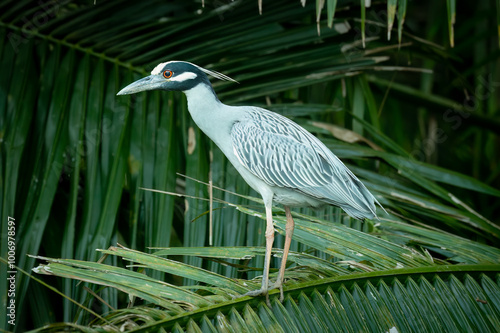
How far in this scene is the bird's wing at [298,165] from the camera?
2.87 meters

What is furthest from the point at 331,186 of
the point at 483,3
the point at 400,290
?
the point at 483,3

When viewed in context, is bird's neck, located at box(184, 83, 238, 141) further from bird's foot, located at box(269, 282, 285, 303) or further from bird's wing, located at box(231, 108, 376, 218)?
bird's foot, located at box(269, 282, 285, 303)

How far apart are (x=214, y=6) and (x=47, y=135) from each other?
1366 millimetres

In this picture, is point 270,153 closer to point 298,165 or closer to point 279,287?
point 298,165

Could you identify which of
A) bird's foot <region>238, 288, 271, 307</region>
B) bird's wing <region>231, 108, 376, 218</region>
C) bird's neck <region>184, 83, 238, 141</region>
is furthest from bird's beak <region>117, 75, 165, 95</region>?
bird's foot <region>238, 288, 271, 307</region>

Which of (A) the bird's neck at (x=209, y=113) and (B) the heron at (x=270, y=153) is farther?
(A) the bird's neck at (x=209, y=113)

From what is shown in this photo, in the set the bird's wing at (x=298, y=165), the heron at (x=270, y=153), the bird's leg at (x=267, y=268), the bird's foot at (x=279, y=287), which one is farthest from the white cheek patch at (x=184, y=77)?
the bird's foot at (x=279, y=287)

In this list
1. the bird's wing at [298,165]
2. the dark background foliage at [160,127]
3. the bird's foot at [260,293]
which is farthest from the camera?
the dark background foliage at [160,127]

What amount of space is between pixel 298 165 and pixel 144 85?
850mm

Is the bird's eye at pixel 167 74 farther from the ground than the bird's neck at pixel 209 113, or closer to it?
farther from the ground

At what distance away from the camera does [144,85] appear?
9.63 feet

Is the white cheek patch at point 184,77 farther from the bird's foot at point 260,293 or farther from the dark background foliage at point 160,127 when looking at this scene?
the bird's foot at point 260,293

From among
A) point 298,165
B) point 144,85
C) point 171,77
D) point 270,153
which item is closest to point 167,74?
point 171,77

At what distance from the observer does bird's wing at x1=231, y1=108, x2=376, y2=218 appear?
2.87 meters
